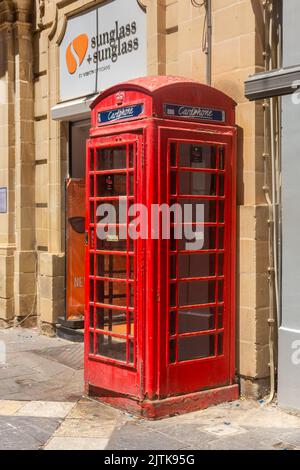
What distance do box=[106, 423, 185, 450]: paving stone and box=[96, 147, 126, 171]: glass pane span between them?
2.31 m

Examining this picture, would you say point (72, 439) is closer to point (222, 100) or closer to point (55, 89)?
point (222, 100)

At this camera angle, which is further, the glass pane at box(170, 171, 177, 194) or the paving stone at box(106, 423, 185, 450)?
the glass pane at box(170, 171, 177, 194)

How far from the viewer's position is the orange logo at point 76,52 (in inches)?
348

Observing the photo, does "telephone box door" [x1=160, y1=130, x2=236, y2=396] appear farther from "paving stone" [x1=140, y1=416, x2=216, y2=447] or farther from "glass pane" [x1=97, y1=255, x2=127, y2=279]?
"glass pane" [x1=97, y1=255, x2=127, y2=279]

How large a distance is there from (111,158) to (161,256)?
3.64ft

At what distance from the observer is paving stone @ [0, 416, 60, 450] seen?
500 centimetres

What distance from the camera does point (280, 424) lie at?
5.41 metres

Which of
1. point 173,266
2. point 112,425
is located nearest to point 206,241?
point 173,266

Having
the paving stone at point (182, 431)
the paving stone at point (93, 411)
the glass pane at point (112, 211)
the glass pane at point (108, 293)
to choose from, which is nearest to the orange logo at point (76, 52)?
the glass pane at point (112, 211)

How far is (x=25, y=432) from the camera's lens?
5309mm

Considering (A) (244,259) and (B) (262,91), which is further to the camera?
(A) (244,259)

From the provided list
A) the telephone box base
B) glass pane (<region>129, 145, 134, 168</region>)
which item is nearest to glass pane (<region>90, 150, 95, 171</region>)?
glass pane (<region>129, 145, 134, 168</region>)

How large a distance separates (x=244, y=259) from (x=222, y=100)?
1.50m

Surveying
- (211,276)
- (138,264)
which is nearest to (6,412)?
(138,264)
